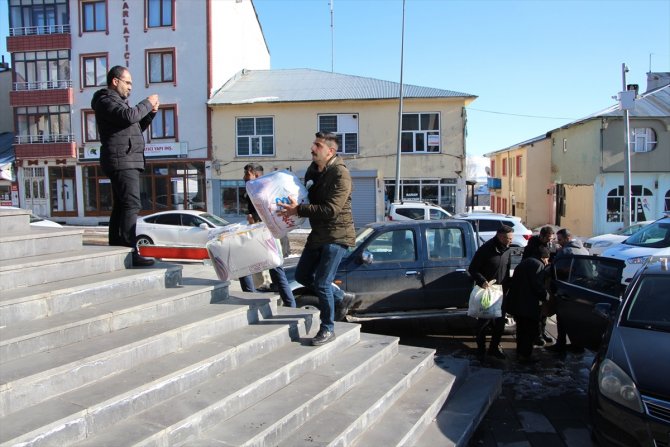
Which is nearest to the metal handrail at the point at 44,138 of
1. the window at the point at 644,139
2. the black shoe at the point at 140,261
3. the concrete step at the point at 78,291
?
the black shoe at the point at 140,261

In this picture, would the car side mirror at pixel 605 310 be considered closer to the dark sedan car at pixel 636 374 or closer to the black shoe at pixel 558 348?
the dark sedan car at pixel 636 374

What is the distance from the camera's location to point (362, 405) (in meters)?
3.95

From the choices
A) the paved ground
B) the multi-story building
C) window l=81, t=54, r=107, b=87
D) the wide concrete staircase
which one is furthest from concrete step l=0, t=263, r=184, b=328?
window l=81, t=54, r=107, b=87

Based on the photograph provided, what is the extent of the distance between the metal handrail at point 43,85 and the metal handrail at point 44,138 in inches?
106

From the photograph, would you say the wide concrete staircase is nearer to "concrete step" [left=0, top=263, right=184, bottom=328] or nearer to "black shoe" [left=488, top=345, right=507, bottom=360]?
"concrete step" [left=0, top=263, right=184, bottom=328]

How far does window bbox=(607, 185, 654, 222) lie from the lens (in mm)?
26031

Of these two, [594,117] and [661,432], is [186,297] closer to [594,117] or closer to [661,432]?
[661,432]

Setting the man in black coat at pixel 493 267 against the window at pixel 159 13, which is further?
the window at pixel 159 13

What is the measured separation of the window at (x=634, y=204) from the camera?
2603 cm

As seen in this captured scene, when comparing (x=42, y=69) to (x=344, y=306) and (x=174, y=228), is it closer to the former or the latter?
(x=174, y=228)

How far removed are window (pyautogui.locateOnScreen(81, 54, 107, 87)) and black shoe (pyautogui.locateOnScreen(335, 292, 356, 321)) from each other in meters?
27.1

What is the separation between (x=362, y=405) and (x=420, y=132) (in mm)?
23894

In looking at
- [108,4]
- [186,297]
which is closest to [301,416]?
[186,297]

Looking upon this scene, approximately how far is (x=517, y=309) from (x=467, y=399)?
207 cm
